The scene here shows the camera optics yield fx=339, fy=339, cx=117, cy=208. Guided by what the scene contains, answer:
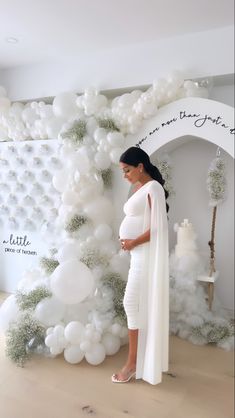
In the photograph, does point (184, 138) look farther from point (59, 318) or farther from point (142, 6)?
point (59, 318)

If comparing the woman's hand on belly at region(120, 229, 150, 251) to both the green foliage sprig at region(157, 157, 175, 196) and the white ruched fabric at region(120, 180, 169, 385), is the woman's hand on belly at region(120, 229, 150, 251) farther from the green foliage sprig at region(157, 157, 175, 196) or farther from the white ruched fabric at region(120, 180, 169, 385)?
the green foliage sprig at region(157, 157, 175, 196)

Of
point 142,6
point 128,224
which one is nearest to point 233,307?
point 128,224

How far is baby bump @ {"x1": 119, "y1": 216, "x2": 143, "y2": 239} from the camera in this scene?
3.70 feet

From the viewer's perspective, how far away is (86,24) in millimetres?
707

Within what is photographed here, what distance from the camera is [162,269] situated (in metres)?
1.08

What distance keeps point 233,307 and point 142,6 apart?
1217 millimetres

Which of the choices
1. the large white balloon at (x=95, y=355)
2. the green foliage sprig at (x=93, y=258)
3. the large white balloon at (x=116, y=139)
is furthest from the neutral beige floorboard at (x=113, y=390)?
the large white balloon at (x=116, y=139)

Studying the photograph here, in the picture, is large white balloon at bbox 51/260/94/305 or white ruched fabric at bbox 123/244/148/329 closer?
white ruched fabric at bbox 123/244/148/329

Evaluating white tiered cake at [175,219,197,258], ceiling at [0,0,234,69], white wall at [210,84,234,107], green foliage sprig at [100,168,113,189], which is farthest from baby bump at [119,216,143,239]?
ceiling at [0,0,234,69]

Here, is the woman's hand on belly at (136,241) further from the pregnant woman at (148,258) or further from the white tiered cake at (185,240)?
the white tiered cake at (185,240)

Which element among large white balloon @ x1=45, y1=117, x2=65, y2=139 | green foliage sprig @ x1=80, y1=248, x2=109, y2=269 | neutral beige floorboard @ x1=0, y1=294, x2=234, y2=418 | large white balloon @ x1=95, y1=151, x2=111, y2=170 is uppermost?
large white balloon @ x1=45, y1=117, x2=65, y2=139

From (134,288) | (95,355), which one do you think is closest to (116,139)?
(134,288)

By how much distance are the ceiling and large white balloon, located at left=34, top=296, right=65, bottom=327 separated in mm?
951

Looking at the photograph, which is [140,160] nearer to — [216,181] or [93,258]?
[216,181]
